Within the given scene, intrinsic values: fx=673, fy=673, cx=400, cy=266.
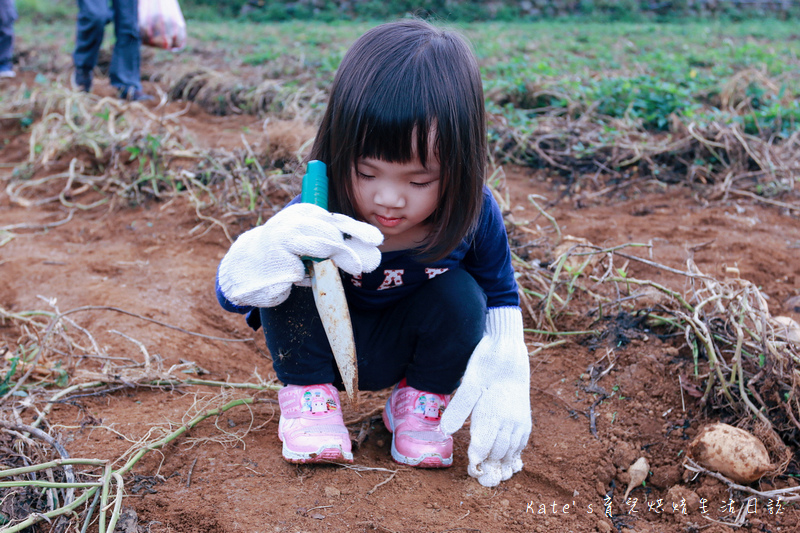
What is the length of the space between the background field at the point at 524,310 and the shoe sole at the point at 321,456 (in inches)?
1.2

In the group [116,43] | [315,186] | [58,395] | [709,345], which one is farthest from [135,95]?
[709,345]

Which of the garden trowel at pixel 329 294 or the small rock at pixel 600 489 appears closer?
the garden trowel at pixel 329 294

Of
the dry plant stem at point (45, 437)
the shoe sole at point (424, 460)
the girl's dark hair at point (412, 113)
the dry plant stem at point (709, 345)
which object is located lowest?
the shoe sole at point (424, 460)

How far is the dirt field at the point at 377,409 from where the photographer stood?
1.34 m

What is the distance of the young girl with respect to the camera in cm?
126

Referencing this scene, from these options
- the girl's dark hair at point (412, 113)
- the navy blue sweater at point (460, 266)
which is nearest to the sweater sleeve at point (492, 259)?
the navy blue sweater at point (460, 266)

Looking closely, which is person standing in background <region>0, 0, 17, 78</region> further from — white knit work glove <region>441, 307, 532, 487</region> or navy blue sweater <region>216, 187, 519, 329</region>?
white knit work glove <region>441, 307, 532, 487</region>

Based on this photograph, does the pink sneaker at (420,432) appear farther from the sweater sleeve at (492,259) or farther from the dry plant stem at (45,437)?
the dry plant stem at (45,437)

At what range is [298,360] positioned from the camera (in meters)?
1.53

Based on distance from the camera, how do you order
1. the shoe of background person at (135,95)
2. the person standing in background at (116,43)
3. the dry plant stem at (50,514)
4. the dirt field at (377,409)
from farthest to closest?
1. the shoe of background person at (135,95)
2. the person standing in background at (116,43)
3. the dirt field at (377,409)
4. the dry plant stem at (50,514)

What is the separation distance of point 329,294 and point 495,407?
44 cm

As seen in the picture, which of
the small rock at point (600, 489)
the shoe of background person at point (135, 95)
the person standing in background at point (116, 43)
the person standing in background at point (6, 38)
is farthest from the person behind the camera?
the person standing in background at point (6, 38)

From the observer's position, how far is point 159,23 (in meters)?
4.65

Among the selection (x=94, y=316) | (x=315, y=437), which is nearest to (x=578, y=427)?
(x=315, y=437)
